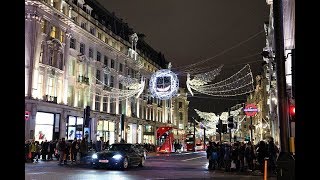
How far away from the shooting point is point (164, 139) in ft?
180

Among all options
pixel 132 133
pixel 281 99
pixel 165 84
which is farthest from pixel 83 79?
pixel 281 99

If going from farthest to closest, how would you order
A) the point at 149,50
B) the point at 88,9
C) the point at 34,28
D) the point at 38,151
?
the point at 149,50, the point at 88,9, the point at 34,28, the point at 38,151

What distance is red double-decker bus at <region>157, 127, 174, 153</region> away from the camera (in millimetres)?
54344

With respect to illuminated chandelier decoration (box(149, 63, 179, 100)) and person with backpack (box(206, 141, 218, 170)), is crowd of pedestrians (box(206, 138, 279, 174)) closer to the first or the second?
person with backpack (box(206, 141, 218, 170))

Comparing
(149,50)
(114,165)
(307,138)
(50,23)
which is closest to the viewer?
(307,138)

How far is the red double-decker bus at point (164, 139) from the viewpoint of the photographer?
54.3 meters

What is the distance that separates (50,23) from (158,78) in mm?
14940

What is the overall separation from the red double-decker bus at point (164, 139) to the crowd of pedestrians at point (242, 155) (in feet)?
95.9

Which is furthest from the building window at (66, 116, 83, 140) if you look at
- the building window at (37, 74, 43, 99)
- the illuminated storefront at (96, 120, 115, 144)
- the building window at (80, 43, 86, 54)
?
the building window at (80, 43, 86, 54)

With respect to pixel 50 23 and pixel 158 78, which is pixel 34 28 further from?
pixel 158 78

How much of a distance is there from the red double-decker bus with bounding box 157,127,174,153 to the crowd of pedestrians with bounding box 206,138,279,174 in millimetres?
29221

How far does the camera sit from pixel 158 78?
34500mm

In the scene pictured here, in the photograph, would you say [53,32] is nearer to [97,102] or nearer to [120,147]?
[97,102]
